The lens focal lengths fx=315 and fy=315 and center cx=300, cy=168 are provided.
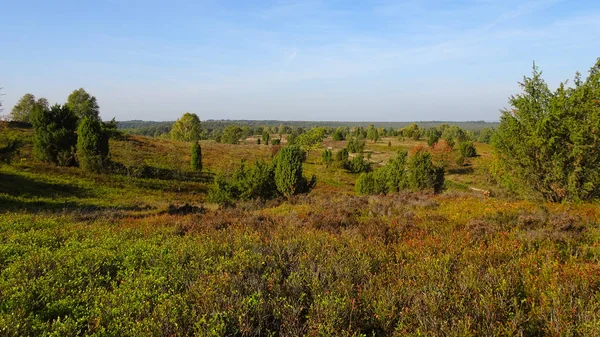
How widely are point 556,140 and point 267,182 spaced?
16286mm

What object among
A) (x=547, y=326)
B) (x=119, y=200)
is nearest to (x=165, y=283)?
(x=547, y=326)

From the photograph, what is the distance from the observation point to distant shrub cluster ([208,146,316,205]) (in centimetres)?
2173

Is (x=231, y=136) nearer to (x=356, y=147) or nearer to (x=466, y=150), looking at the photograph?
(x=356, y=147)

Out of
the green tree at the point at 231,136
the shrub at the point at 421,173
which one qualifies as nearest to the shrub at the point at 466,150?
the shrub at the point at 421,173

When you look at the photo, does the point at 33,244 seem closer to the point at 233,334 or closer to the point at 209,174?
the point at 233,334

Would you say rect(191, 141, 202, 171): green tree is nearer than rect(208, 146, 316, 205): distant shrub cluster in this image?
No

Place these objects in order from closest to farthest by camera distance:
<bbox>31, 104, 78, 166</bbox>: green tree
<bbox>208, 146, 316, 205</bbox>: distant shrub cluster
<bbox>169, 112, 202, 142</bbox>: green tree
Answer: <bbox>208, 146, 316, 205</bbox>: distant shrub cluster
<bbox>31, 104, 78, 166</bbox>: green tree
<bbox>169, 112, 202, 142</bbox>: green tree

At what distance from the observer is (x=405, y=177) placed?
31.3m

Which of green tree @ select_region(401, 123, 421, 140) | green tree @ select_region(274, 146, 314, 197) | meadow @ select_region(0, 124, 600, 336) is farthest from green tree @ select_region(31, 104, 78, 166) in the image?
green tree @ select_region(401, 123, 421, 140)

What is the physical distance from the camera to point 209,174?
41.6m

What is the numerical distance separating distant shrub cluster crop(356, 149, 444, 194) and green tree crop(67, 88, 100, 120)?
215 ft

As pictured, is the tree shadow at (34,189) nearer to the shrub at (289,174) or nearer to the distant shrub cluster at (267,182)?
the distant shrub cluster at (267,182)

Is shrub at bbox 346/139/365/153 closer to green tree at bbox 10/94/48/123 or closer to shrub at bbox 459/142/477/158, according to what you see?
shrub at bbox 459/142/477/158

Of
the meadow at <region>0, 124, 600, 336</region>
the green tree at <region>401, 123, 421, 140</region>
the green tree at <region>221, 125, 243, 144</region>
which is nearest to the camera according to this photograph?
the meadow at <region>0, 124, 600, 336</region>
